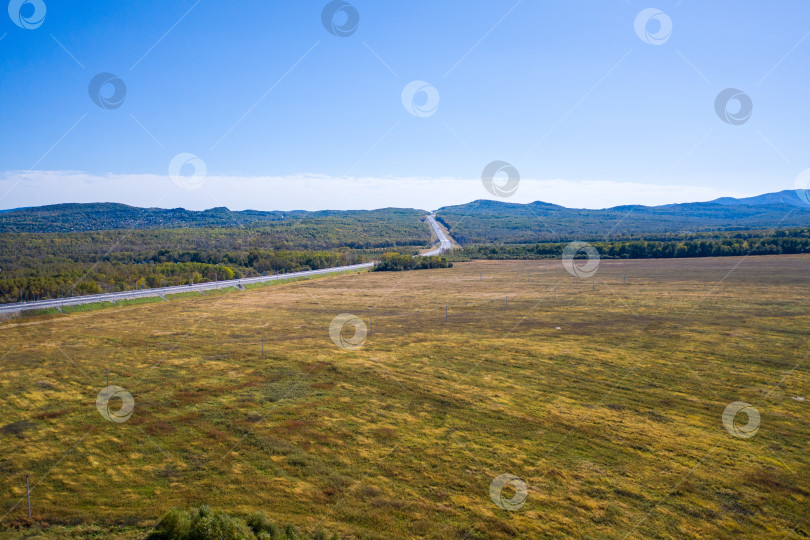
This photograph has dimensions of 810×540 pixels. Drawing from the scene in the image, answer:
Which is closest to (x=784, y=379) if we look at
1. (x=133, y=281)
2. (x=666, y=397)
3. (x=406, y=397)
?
(x=666, y=397)

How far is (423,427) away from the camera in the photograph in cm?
1805

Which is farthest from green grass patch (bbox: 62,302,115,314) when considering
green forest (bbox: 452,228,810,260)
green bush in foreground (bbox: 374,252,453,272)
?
green forest (bbox: 452,228,810,260)

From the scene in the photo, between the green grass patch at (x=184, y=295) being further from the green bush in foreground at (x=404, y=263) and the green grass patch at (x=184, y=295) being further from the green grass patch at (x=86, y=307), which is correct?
the green bush in foreground at (x=404, y=263)

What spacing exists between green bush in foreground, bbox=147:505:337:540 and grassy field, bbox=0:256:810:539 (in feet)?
2.22

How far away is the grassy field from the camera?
1236cm

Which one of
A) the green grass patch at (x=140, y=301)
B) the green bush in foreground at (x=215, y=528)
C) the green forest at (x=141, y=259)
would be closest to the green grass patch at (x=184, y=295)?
the green grass patch at (x=140, y=301)

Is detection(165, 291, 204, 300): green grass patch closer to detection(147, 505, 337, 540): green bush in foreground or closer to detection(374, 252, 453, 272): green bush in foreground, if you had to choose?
detection(374, 252, 453, 272): green bush in foreground

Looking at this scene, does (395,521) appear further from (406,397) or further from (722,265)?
(722,265)

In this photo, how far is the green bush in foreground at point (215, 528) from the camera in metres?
10.5

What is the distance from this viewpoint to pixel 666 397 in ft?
68.7

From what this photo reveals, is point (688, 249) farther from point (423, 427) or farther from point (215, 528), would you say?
point (215, 528)

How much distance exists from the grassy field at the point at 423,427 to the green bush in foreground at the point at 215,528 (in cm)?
Answer: 68

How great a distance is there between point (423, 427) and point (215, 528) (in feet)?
30.2

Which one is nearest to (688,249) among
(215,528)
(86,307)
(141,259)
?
(86,307)
